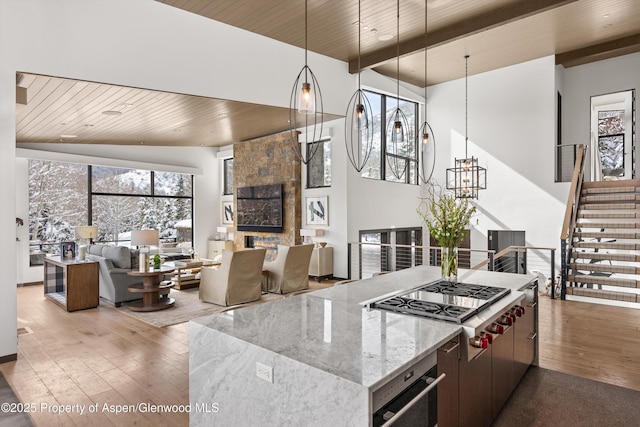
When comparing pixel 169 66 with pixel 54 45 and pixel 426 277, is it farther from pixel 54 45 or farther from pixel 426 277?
pixel 426 277

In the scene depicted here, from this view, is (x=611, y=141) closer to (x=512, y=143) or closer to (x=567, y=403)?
(x=512, y=143)

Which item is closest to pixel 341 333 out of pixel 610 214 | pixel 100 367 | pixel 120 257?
pixel 100 367

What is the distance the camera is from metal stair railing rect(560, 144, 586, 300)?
233 inches

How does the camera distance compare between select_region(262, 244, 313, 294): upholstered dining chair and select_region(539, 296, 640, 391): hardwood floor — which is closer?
select_region(539, 296, 640, 391): hardwood floor

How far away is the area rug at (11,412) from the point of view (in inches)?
104

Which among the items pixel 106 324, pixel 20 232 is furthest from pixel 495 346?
pixel 20 232

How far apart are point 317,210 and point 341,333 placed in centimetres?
662

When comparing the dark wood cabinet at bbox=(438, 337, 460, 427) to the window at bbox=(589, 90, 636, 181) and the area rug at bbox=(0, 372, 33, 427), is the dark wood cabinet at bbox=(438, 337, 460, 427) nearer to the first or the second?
the area rug at bbox=(0, 372, 33, 427)

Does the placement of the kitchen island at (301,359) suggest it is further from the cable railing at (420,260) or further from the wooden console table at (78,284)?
the cable railing at (420,260)

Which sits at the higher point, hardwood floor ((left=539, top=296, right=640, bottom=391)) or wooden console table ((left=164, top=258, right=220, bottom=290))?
wooden console table ((left=164, top=258, right=220, bottom=290))

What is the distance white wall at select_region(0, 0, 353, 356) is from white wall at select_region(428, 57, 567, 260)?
4.75m

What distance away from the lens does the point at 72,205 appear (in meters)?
8.55

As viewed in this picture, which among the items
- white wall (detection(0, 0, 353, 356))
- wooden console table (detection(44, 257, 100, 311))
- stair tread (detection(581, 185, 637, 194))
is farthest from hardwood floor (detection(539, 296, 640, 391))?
wooden console table (detection(44, 257, 100, 311))

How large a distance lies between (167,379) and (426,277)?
2.42 metres
